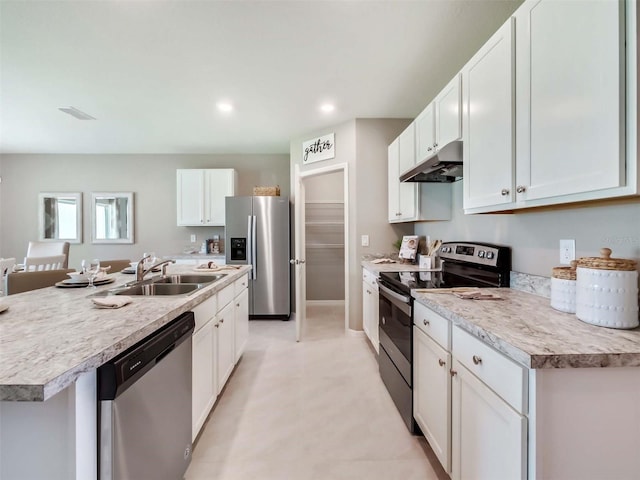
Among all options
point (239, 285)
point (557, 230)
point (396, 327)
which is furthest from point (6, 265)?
point (557, 230)

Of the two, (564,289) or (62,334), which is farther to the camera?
(564,289)

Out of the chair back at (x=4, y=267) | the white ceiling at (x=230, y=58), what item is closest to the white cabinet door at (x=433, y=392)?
the white ceiling at (x=230, y=58)

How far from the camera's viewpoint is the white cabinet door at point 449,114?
1726 millimetres

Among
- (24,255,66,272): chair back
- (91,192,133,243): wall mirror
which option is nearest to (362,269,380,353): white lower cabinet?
(24,255,66,272): chair back

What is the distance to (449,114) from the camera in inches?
72.3

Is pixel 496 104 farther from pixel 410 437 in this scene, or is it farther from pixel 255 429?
pixel 255 429

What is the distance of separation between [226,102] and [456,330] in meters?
3.01

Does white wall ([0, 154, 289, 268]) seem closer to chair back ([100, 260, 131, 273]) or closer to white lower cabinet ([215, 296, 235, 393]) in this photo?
chair back ([100, 260, 131, 273])

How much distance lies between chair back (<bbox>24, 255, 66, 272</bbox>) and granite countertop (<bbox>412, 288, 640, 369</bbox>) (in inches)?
154

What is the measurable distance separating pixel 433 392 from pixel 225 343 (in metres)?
1.44

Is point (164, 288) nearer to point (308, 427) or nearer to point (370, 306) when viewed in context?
point (308, 427)

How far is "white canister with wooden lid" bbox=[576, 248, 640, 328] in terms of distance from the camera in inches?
36.0

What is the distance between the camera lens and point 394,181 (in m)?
3.06

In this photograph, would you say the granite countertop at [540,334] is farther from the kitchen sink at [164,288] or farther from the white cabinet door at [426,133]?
the kitchen sink at [164,288]
